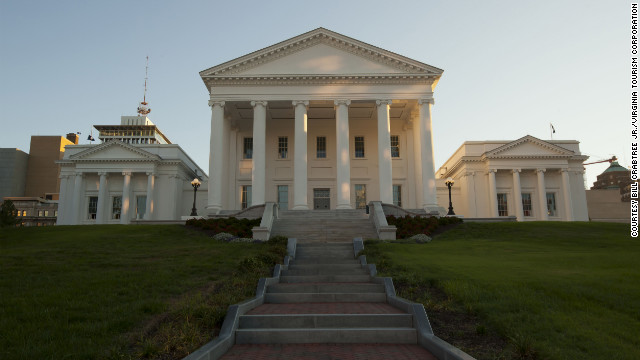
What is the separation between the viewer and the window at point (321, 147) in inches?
1608

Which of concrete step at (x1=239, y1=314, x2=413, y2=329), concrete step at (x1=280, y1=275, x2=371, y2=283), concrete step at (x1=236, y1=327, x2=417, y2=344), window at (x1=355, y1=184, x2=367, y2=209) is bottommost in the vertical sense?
concrete step at (x1=236, y1=327, x2=417, y2=344)

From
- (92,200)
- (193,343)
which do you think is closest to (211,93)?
(92,200)

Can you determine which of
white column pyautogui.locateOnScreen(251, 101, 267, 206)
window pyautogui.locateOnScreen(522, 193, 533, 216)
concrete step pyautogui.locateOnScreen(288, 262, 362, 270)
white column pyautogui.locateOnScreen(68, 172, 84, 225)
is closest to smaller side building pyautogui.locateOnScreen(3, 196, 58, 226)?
white column pyautogui.locateOnScreen(68, 172, 84, 225)

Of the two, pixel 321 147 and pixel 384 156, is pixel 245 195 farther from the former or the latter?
pixel 384 156

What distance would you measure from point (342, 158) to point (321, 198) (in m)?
7.36

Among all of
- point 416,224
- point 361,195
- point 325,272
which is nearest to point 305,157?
point 361,195

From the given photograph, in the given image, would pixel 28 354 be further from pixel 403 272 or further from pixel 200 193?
pixel 200 193

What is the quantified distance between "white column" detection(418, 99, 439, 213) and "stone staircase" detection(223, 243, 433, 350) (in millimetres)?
20911

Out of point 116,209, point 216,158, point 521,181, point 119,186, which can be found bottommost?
point 116,209

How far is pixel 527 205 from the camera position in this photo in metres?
44.2

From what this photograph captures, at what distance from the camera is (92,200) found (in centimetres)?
4503

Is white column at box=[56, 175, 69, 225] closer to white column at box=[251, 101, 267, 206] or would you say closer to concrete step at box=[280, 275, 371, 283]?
white column at box=[251, 101, 267, 206]

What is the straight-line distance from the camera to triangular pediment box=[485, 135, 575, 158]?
43438 millimetres

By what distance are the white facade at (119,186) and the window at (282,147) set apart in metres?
11.4
